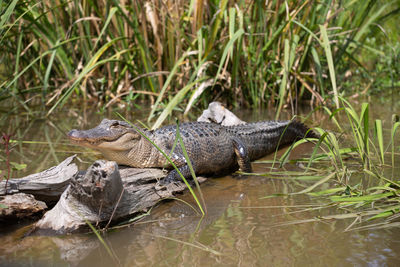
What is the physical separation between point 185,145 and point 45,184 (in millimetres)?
1355

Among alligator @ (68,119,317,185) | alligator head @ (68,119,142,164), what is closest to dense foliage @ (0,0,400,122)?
alligator @ (68,119,317,185)

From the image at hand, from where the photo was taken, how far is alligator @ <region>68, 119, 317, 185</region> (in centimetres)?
357

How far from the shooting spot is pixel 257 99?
6059 millimetres

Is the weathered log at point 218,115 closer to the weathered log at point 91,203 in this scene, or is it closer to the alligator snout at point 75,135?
the alligator snout at point 75,135

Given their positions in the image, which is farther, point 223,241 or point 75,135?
point 75,135

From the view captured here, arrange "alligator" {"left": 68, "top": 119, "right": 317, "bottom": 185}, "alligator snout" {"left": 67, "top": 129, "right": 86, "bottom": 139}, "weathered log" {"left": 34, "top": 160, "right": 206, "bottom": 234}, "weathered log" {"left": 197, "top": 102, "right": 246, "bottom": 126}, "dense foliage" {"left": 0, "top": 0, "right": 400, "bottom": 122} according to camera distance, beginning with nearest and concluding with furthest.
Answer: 1. "weathered log" {"left": 34, "top": 160, "right": 206, "bottom": 234}
2. "alligator snout" {"left": 67, "top": 129, "right": 86, "bottom": 139}
3. "alligator" {"left": 68, "top": 119, "right": 317, "bottom": 185}
4. "weathered log" {"left": 197, "top": 102, "right": 246, "bottom": 126}
5. "dense foliage" {"left": 0, "top": 0, "right": 400, "bottom": 122}

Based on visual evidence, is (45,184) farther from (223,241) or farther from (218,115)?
(218,115)

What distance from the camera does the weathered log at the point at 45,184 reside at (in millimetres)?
2805

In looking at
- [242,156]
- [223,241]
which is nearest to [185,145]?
[242,156]

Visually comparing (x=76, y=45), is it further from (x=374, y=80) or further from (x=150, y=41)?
(x=374, y=80)

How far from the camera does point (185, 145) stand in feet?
12.5

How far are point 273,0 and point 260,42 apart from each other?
0.59 meters

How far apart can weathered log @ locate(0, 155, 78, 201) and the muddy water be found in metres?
0.25

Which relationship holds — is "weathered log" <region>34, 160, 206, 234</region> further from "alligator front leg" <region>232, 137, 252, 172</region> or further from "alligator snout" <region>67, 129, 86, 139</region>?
"alligator front leg" <region>232, 137, 252, 172</region>
